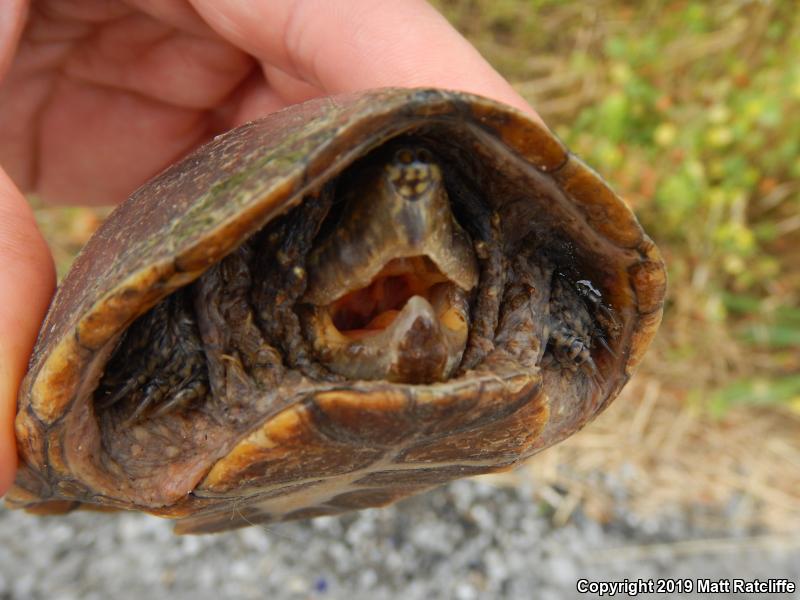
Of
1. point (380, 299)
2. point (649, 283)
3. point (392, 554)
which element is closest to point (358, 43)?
point (380, 299)

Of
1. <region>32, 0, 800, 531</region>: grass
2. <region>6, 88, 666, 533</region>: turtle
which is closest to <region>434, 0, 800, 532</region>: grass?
<region>32, 0, 800, 531</region>: grass

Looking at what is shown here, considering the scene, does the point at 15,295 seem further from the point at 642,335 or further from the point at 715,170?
the point at 715,170

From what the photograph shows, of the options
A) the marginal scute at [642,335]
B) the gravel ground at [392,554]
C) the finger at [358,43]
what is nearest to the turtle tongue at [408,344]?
the marginal scute at [642,335]

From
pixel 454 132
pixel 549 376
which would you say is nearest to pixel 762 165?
pixel 549 376

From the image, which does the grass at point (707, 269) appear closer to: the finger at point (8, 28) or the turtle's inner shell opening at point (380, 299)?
the turtle's inner shell opening at point (380, 299)

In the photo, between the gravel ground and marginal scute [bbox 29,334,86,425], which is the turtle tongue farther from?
the gravel ground

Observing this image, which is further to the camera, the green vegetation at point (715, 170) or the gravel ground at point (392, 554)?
the green vegetation at point (715, 170)
